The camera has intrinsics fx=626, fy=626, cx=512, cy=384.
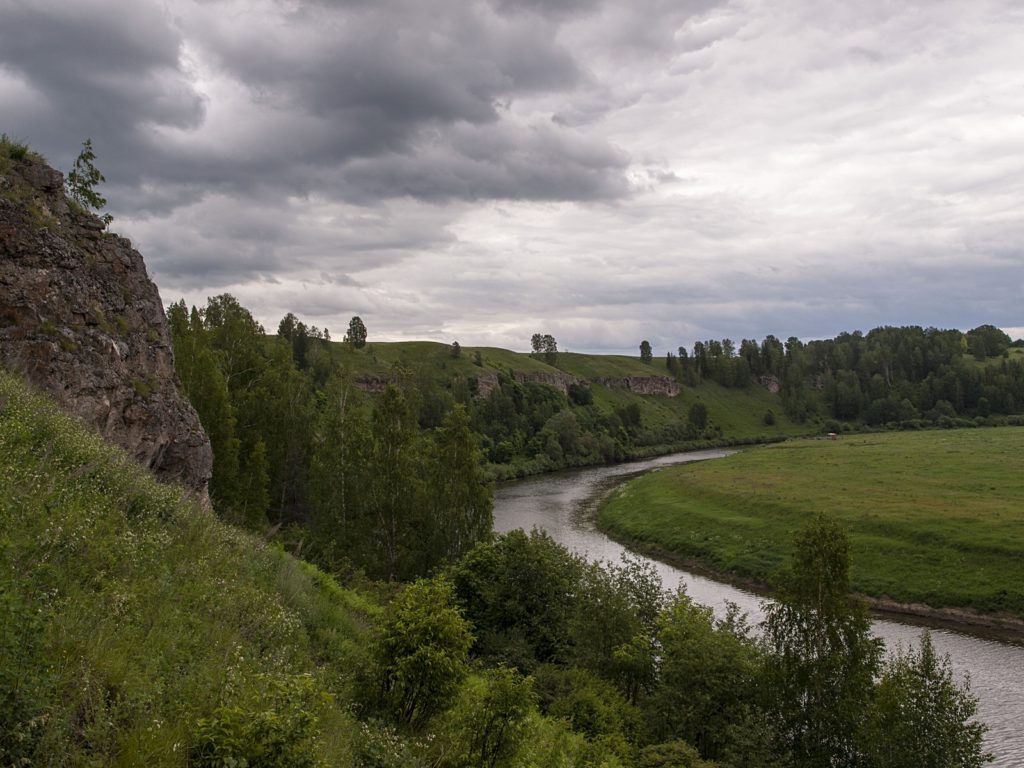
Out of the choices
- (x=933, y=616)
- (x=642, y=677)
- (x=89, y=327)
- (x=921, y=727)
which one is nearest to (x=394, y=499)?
(x=642, y=677)

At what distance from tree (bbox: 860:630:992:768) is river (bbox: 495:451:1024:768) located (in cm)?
849

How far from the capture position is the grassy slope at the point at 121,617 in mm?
6652

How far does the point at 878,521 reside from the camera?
57219 mm

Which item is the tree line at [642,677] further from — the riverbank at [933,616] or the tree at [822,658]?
the riverbank at [933,616]

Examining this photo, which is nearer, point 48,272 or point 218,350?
point 48,272

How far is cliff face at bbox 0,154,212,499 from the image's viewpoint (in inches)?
761

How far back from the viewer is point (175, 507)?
1561cm

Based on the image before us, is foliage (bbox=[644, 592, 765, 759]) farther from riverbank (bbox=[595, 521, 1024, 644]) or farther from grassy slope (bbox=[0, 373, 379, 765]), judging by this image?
riverbank (bbox=[595, 521, 1024, 644])

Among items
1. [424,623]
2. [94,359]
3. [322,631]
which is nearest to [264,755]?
[424,623]

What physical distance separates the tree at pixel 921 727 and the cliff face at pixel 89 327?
25349 mm

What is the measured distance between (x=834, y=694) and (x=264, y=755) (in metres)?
22.2

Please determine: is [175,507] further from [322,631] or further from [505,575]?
[505,575]

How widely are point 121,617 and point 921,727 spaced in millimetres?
22143

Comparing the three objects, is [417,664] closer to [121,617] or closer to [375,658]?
[375,658]
